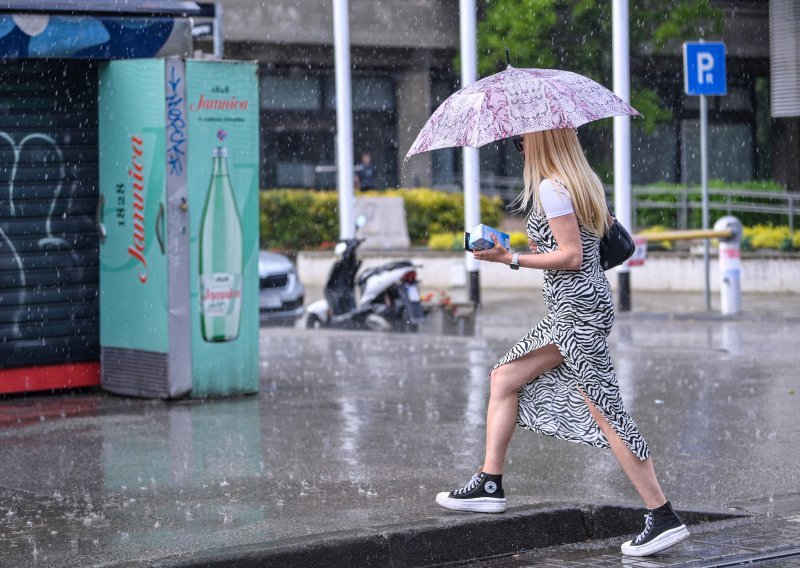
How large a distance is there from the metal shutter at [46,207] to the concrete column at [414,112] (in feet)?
71.9

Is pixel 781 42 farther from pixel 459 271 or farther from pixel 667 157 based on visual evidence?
pixel 667 157

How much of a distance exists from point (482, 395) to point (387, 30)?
21691mm

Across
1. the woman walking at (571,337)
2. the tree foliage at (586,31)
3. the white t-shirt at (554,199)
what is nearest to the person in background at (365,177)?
the tree foliage at (586,31)

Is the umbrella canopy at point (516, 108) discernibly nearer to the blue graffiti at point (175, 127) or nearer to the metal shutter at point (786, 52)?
the blue graffiti at point (175, 127)

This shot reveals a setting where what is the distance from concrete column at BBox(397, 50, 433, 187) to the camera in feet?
106

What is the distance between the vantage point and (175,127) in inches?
378

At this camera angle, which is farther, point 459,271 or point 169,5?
point 459,271

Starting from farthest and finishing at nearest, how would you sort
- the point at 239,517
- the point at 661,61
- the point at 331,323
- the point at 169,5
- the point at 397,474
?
the point at 661,61 → the point at 331,323 → the point at 169,5 → the point at 397,474 → the point at 239,517

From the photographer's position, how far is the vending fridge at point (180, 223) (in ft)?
31.8

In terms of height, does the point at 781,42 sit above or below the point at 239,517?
above

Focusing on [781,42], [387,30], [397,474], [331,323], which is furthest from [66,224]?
[387,30]

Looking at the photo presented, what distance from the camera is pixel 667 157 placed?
33.9 metres

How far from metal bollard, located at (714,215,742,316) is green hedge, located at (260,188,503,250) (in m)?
9.56

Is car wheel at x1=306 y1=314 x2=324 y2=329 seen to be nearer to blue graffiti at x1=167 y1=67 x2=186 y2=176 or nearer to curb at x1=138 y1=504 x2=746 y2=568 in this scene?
blue graffiti at x1=167 y1=67 x2=186 y2=176
